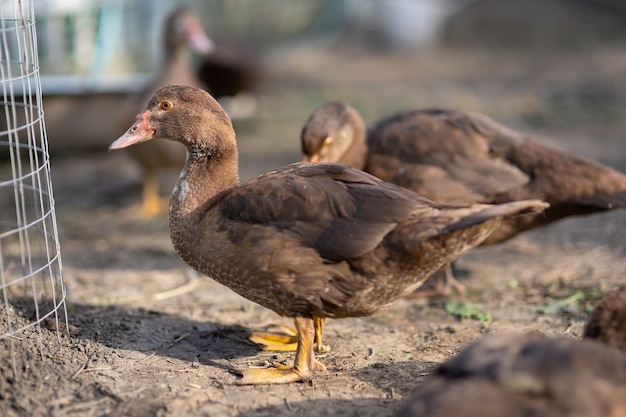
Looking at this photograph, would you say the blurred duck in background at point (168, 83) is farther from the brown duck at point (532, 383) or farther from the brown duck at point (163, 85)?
the brown duck at point (532, 383)

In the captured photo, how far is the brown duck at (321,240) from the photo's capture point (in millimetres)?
4125

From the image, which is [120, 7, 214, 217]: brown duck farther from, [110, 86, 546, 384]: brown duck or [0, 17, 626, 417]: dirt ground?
[110, 86, 546, 384]: brown duck

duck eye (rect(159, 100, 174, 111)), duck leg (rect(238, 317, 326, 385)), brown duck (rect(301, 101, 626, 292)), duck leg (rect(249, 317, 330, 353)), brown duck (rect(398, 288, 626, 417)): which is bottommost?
duck leg (rect(249, 317, 330, 353))

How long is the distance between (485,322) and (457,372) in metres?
2.15

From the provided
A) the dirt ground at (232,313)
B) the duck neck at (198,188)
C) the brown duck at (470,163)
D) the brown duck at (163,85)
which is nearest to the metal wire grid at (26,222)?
the dirt ground at (232,313)

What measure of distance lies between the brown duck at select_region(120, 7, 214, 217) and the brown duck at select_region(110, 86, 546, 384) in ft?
12.2

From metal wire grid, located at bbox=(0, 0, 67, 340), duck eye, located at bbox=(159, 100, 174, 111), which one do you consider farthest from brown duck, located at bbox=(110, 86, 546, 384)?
metal wire grid, located at bbox=(0, 0, 67, 340)

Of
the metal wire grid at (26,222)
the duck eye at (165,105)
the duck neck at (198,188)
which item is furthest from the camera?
the duck eye at (165,105)

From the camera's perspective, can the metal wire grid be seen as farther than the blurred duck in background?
No

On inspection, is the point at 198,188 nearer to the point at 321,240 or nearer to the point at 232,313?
the point at 321,240

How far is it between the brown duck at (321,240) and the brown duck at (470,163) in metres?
1.48

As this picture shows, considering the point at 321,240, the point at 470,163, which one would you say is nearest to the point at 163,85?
the point at 470,163

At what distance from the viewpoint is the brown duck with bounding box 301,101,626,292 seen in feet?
18.8

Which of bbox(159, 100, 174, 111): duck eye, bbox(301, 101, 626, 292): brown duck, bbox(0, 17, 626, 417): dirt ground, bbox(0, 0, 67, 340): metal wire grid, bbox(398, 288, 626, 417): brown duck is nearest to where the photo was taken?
bbox(398, 288, 626, 417): brown duck
